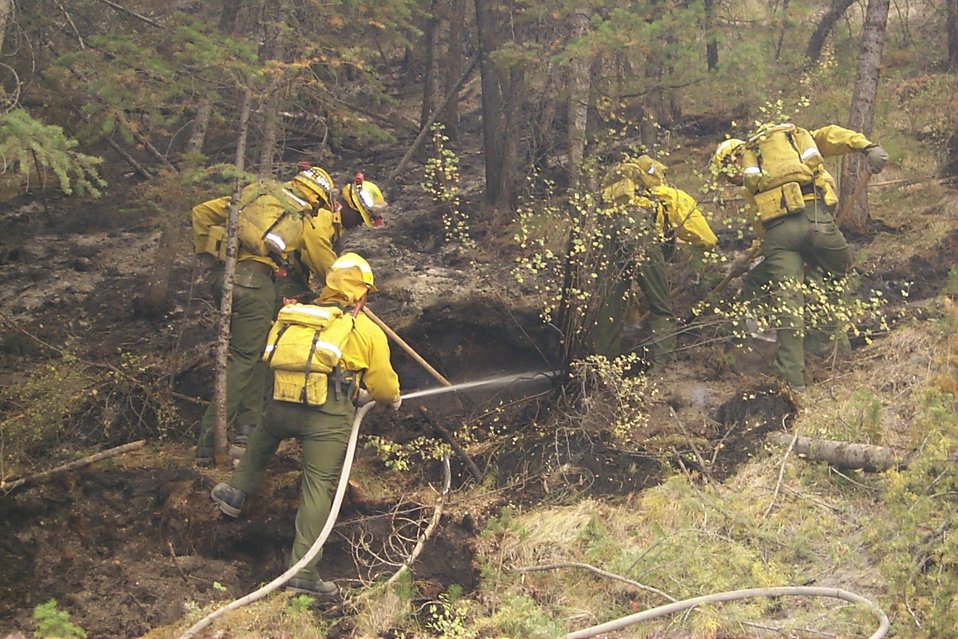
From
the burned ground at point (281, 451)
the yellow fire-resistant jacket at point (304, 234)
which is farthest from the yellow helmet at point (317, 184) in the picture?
the burned ground at point (281, 451)

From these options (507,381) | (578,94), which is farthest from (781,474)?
(578,94)

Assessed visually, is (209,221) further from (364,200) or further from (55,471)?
(55,471)

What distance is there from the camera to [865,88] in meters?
9.63

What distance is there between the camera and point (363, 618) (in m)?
5.84

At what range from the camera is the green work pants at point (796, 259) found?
7.88 metres

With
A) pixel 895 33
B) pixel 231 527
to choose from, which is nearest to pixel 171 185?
pixel 231 527

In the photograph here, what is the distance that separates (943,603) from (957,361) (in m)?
2.69

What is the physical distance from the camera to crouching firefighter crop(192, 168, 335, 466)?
7.84 m

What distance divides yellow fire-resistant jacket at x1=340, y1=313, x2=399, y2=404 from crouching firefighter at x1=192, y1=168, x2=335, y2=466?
1.67m

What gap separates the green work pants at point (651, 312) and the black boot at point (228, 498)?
3.68 metres

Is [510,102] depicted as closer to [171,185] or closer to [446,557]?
[171,185]

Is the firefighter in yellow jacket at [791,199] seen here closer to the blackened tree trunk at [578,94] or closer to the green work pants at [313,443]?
the blackened tree trunk at [578,94]

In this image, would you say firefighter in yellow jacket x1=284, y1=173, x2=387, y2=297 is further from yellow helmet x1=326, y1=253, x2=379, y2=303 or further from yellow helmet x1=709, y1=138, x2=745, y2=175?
yellow helmet x1=709, y1=138, x2=745, y2=175

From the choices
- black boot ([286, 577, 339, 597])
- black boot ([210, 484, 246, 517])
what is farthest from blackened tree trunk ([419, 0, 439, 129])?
black boot ([286, 577, 339, 597])
